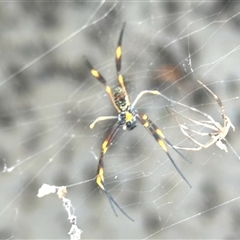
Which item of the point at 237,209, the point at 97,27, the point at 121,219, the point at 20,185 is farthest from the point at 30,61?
the point at 237,209

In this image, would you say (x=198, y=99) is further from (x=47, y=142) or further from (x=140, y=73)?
(x=47, y=142)

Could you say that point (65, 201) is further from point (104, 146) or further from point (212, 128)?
point (212, 128)

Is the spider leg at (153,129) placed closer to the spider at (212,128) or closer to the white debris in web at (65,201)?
the spider at (212,128)

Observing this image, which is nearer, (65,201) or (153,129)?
(153,129)

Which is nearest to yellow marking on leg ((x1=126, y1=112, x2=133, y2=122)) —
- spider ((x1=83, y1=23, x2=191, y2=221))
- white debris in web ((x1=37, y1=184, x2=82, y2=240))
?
spider ((x1=83, y1=23, x2=191, y2=221))

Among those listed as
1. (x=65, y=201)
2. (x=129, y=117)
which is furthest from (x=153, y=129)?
(x=65, y=201)

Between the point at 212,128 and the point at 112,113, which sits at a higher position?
the point at 112,113

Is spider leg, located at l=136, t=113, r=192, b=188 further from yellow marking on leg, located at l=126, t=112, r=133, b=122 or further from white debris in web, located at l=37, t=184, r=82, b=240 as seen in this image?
white debris in web, located at l=37, t=184, r=82, b=240

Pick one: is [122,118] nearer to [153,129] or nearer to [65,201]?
[153,129]

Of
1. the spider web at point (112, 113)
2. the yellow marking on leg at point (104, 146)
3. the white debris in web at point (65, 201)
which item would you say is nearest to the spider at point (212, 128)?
the spider web at point (112, 113)
